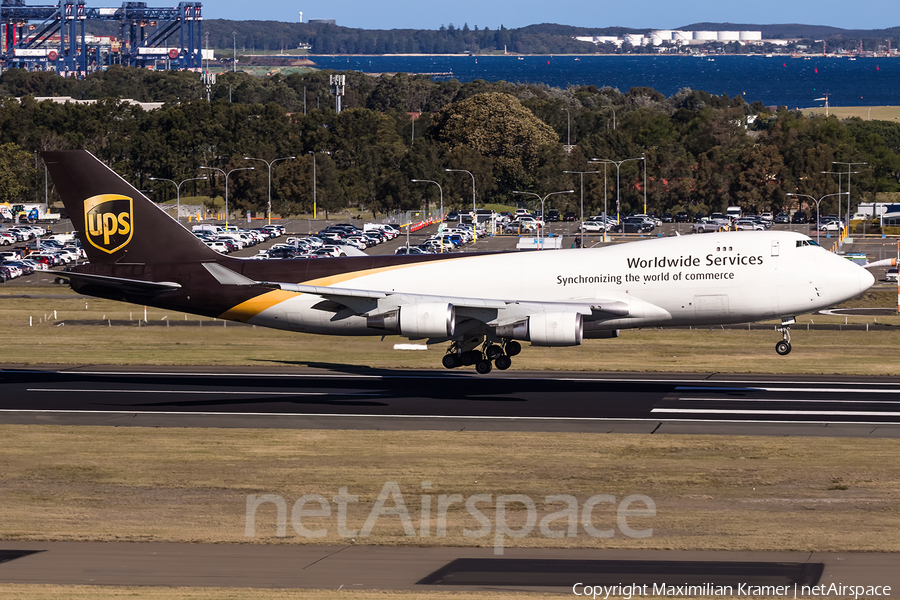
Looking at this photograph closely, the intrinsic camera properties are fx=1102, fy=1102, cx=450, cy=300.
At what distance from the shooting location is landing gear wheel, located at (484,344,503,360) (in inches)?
1959

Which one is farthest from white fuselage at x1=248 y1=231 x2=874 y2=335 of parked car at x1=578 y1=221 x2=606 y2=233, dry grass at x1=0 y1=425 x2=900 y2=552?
parked car at x1=578 y1=221 x2=606 y2=233

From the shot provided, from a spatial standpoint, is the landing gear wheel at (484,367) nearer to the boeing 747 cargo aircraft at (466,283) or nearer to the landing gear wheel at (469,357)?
the boeing 747 cargo aircraft at (466,283)

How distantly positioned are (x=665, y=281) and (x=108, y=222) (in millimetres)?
25438

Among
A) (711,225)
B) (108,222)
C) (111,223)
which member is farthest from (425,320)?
(711,225)

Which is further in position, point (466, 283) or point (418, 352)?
point (418, 352)

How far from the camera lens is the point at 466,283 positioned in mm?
49438

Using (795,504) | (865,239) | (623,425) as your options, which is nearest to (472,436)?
(623,425)

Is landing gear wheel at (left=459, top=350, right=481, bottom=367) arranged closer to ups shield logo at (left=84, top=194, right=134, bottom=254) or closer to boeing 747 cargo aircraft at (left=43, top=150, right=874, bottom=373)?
boeing 747 cargo aircraft at (left=43, top=150, right=874, bottom=373)

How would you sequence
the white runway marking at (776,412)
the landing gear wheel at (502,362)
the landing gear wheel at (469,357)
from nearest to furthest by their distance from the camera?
the white runway marking at (776,412) < the landing gear wheel at (502,362) < the landing gear wheel at (469,357)

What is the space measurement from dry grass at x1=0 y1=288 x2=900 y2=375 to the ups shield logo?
10.4 m

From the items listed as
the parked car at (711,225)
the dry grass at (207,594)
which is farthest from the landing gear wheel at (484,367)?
the parked car at (711,225)

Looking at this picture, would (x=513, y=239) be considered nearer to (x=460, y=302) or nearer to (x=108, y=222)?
(x=108, y=222)

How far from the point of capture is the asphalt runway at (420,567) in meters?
23.3

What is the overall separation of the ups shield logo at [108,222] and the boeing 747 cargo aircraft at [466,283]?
0.15 ft
